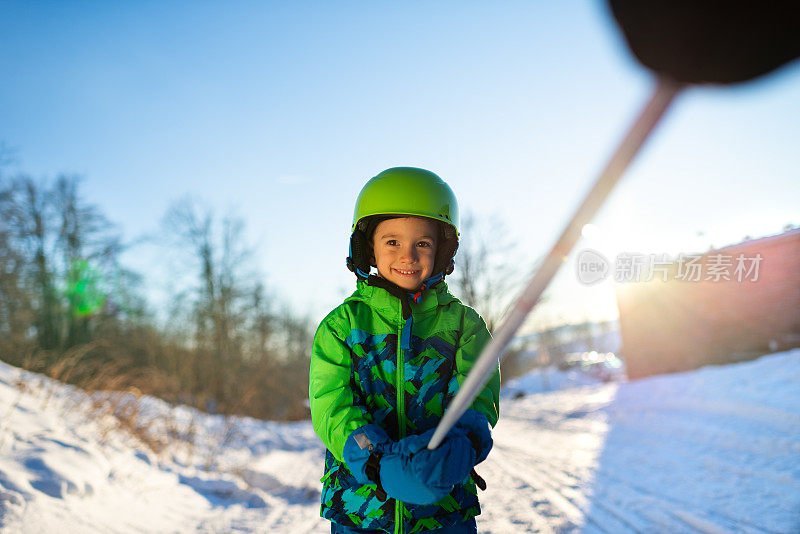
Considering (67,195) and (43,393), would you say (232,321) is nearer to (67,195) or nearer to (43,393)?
(67,195)

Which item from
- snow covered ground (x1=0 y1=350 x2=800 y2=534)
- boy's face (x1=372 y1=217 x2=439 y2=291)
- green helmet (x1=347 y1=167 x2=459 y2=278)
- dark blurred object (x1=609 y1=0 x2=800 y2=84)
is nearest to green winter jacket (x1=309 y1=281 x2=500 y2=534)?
boy's face (x1=372 y1=217 x2=439 y2=291)

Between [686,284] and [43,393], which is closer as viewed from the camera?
[43,393]

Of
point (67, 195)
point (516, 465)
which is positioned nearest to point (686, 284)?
point (516, 465)

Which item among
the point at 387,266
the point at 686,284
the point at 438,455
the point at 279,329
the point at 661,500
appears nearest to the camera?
the point at 438,455

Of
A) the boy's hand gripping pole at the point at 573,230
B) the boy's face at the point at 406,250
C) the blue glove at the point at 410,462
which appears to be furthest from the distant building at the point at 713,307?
the boy's hand gripping pole at the point at 573,230

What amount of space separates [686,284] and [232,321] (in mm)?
19468

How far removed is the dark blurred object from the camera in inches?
23.1

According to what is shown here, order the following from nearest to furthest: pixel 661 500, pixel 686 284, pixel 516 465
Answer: pixel 661 500, pixel 516 465, pixel 686 284

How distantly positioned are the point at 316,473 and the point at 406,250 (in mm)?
6064

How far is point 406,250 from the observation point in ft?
6.82

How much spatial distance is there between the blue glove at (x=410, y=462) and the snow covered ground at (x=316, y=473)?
2.96 metres

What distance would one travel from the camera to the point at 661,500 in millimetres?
4559

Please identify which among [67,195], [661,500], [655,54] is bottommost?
[661,500]

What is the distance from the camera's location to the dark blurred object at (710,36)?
59 cm
